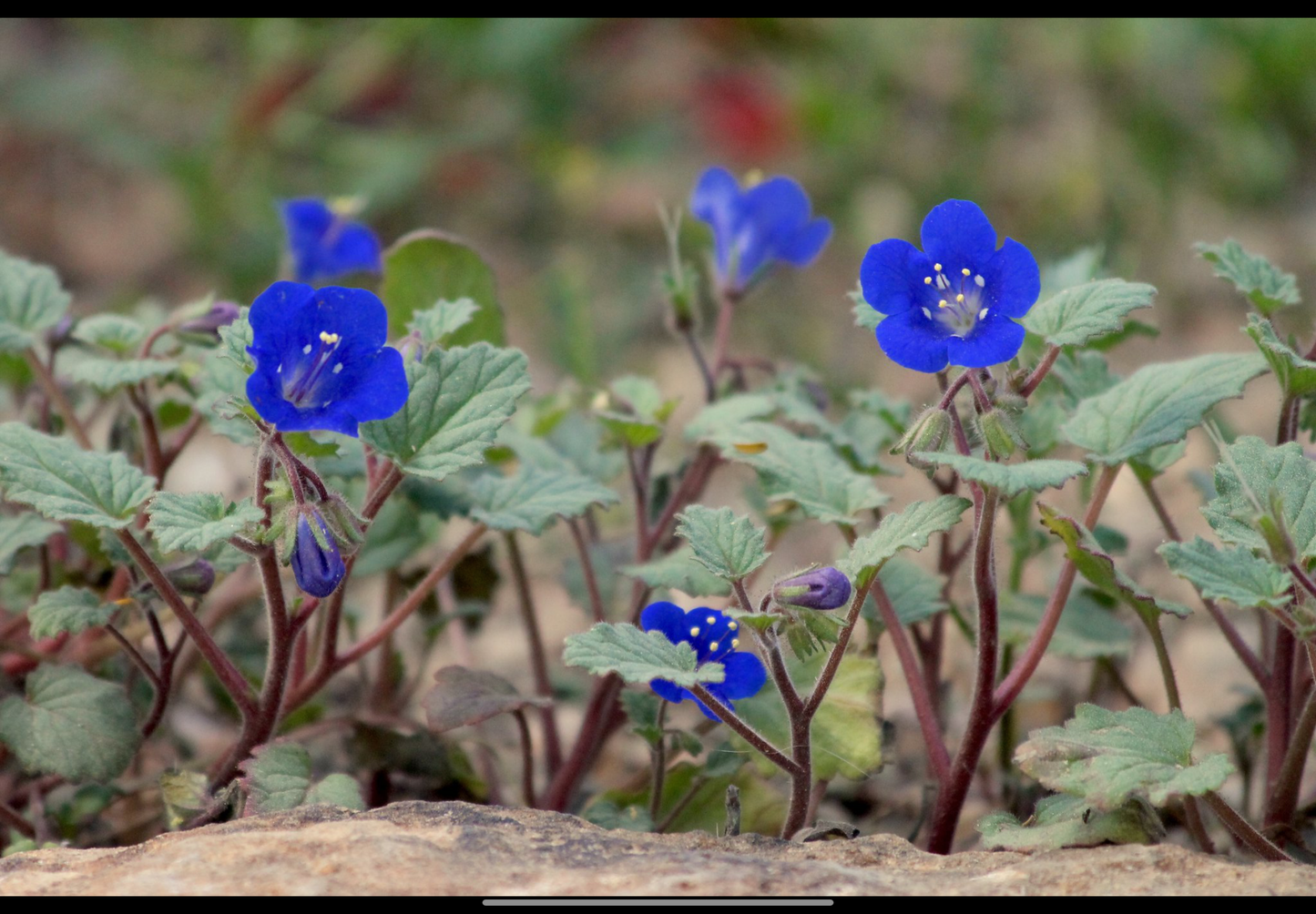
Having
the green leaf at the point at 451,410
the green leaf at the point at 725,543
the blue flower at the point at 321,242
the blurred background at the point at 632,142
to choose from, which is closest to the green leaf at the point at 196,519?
the green leaf at the point at 451,410

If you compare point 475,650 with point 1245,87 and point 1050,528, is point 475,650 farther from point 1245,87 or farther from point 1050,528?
point 1245,87

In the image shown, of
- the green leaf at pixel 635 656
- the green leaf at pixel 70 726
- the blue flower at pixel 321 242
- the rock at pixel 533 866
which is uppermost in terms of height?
the blue flower at pixel 321 242

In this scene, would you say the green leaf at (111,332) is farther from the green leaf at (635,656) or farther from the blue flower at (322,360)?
the green leaf at (635,656)

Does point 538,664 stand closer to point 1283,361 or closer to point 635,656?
point 635,656

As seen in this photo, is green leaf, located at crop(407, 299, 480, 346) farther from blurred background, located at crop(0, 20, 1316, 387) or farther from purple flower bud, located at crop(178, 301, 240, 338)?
blurred background, located at crop(0, 20, 1316, 387)

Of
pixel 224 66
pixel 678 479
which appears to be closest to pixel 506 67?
pixel 224 66

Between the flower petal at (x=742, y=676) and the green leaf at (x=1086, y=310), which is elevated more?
the green leaf at (x=1086, y=310)
